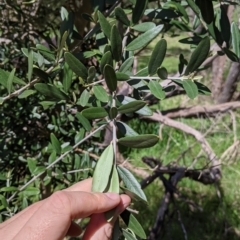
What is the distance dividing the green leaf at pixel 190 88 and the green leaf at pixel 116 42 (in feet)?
0.33

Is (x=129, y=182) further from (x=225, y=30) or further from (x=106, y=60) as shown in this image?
(x=225, y=30)

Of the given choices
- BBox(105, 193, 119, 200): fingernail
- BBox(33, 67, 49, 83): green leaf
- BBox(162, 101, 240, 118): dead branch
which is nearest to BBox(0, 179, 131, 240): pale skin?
BBox(105, 193, 119, 200): fingernail

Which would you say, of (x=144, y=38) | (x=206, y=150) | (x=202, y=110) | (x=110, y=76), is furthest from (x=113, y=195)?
(x=202, y=110)

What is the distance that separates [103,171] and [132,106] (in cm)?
10

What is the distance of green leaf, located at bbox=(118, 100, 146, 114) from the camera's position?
24.4 inches

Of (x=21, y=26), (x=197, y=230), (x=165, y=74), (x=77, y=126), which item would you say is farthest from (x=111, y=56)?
(x=197, y=230)

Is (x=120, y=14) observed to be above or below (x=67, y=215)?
above

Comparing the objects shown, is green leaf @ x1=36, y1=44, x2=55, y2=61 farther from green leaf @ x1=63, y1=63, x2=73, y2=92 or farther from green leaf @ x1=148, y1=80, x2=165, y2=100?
green leaf @ x1=148, y1=80, x2=165, y2=100

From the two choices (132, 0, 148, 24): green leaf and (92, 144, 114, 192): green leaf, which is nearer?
(92, 144, 114, 192): green leaf

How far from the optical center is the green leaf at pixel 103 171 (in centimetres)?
58

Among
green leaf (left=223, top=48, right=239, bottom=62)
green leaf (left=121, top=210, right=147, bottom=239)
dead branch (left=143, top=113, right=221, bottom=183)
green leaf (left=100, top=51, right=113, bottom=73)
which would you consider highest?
green leaf (left=100, top=51, right=113, bottom=73)

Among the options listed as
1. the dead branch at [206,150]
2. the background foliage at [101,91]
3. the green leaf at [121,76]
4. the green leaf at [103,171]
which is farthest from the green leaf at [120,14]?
the dead branch at [206,150]

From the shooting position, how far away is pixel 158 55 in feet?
2.09

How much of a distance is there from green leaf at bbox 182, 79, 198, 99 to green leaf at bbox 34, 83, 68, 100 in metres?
0.20
